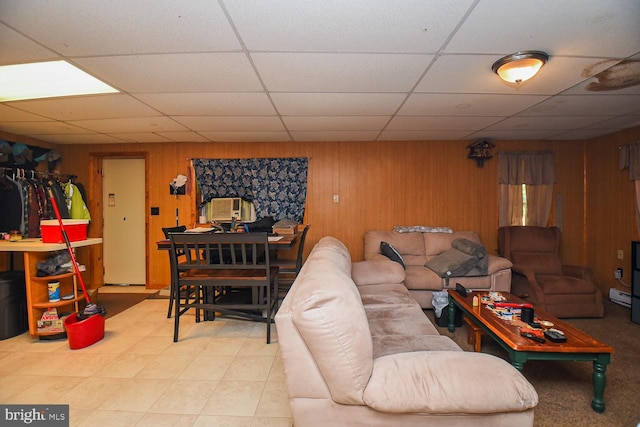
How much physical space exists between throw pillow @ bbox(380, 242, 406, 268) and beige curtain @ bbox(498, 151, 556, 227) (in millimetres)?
1918

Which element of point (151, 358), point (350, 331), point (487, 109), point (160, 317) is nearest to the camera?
point (350, 331)

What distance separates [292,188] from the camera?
13.8ft

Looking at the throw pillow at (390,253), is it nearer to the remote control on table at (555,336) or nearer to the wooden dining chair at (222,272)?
the wooden dining chair at (222,272)

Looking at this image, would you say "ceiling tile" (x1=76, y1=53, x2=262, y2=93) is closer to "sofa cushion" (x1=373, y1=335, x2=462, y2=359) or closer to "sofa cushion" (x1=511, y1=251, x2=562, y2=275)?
"sofa cushion" (x1=373, y1=335, x2=462, y2=359)

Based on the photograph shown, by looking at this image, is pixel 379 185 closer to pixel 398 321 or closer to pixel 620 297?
pixel 398 321

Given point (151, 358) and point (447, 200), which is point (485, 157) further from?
point (151, 358)

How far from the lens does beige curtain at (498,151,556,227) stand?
4074 millimetres

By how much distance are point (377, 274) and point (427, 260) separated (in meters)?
1.23

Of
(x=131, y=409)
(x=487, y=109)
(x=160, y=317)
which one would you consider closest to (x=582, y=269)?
(x=487, y=109)

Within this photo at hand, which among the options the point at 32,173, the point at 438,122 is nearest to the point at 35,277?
the point at 32,173

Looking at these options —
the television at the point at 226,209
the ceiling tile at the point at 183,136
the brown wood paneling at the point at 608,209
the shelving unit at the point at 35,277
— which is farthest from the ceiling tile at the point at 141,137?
the brown wood paneling at the point at 608,209

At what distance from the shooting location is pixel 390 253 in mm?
3396

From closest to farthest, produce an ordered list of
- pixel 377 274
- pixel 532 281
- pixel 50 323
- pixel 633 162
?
1. pixel 50 323
2. pixel 377 274
3. pixel 532 281
4. pixel 633 162

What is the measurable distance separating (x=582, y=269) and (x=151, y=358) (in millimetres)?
4497
